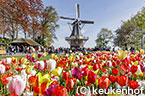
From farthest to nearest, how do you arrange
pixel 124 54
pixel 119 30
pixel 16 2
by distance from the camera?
pixel 119 30, pixel 16 2, pixel 124 54

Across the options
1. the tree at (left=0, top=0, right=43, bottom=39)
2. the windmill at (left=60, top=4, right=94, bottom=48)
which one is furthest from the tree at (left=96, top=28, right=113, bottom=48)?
A: the tree at (left=0, top=0, right=43, bottom=39)

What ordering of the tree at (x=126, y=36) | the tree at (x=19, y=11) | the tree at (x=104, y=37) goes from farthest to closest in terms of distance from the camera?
the tree at (x=104, y=37), the tree at (x=126, y=36), the tree at (x=19, y=11)

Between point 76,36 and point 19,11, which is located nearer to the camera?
point 19,11

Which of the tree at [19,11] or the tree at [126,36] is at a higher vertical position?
the tree at [126,36]

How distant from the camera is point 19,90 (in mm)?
1018

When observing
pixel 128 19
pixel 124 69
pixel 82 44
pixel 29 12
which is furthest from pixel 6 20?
pixel 128 19

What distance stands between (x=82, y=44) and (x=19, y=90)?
1550 inches

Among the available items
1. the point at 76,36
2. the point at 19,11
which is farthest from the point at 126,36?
the point at 19,11

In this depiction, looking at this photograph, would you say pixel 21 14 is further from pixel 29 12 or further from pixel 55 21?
pixel 55 21

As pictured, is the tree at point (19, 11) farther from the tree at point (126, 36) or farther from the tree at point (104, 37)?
the tree at point (104, 37)

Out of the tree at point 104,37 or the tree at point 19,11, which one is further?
the tree at point 104,37

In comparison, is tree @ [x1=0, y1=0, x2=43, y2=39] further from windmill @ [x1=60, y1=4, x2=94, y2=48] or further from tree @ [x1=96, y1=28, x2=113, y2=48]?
tree @ [x1=96, y1=28, x2=113, y2=48]

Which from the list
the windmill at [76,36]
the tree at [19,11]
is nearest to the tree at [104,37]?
the windmill at [76,36]

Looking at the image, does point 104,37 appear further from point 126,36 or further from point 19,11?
point 19,11
